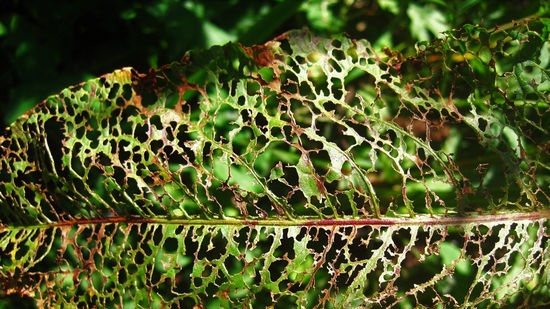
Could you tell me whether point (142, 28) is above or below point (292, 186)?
above

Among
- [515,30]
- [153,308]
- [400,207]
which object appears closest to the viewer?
[515,30]

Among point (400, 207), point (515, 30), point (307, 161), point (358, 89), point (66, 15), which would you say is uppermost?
point (66, 15)

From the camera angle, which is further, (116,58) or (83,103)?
(116,58)

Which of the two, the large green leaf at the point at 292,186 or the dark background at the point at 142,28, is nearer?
the large green leaf at the point at 292,186

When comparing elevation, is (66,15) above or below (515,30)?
above

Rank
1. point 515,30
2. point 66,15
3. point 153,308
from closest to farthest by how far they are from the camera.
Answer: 1. point 515,30
2. point 153,308
3. point 66,15

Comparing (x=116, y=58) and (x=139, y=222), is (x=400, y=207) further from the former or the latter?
(x=116, y=58)

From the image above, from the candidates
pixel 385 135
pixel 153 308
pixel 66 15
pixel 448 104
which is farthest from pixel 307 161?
pixel 66 15

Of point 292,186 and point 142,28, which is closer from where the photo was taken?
point 292,186
